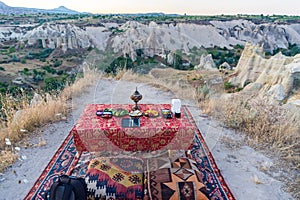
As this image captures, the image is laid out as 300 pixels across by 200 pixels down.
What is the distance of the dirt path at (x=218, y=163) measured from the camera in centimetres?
255

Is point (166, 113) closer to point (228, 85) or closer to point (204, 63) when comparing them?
point (204, 63)

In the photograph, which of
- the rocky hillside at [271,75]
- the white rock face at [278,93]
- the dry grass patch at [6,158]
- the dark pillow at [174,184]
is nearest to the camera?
the dark pillow at [174,184]

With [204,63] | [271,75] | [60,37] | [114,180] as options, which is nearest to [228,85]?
[271,75]

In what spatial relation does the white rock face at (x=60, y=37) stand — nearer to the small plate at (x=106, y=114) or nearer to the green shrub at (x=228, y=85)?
the green shrub at (x=228, y=85)

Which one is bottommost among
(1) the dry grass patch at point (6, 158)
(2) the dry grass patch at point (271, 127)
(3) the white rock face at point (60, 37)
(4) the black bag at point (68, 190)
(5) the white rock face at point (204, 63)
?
(3) the white rock face at point (60, 37)

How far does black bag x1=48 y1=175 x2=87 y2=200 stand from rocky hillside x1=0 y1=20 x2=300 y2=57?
124 inches

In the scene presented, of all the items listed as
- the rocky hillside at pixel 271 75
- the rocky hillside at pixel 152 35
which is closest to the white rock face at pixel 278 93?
the rocky hillside at pixel 271 75

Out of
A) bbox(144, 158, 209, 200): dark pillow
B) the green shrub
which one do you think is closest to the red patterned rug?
bbox(144, 158, 209, 200): dark pillow

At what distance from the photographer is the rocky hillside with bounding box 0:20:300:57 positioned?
536 cm

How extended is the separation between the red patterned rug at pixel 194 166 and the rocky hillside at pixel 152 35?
221 cm

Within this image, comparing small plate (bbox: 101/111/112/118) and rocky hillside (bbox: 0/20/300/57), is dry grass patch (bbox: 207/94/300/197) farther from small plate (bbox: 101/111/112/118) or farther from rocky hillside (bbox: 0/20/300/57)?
small plate (bbox: 101/111/112/118)

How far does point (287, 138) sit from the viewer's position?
3527mm

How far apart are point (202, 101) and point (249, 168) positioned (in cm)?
248

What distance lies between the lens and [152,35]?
537 centimetres
